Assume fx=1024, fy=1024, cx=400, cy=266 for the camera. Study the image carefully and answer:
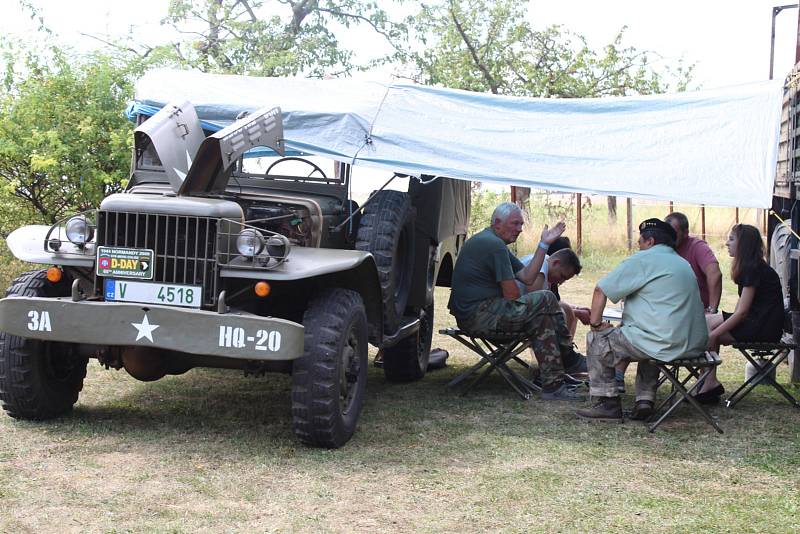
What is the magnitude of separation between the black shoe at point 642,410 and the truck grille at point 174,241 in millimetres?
2756

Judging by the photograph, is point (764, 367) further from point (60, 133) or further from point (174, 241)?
point (60, 133)

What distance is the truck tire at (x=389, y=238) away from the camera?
246 inches

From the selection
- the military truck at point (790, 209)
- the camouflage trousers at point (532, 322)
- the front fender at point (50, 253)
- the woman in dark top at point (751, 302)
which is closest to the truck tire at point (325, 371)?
the front fender at point (50, 253)

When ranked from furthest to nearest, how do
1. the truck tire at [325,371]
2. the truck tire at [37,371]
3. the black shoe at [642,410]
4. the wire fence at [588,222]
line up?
1. the wire fence at [588,222]
2. the black shoe at [642,410]
3. the truck tire at [37,371]
4. the truck tire at [325,371]

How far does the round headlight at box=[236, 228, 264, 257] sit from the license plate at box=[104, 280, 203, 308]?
0.30 meters

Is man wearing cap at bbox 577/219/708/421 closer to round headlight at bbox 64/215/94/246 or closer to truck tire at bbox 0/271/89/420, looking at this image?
round headlight at bbox 64/215/94/246

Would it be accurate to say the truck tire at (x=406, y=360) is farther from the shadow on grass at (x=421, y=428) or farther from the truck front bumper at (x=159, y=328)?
the truck front bumper at (x=159, y=328)

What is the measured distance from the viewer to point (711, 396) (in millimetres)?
6895

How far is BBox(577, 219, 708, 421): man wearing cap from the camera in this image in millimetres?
6066

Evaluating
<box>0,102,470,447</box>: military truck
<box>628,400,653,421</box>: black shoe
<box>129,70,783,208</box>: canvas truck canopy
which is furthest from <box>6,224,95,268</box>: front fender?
<box>628,400,653,421</box>: black shoe

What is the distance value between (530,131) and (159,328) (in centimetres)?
286

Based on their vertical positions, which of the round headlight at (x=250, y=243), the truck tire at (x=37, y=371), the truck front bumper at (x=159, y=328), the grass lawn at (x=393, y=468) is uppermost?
the round headlight at (x=250, y=243)

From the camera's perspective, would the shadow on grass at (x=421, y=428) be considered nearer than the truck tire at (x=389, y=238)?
Yes

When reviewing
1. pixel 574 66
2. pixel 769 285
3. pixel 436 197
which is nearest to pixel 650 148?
pixel 769 285
